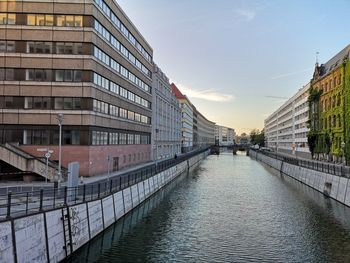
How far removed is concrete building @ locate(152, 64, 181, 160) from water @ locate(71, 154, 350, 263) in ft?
139

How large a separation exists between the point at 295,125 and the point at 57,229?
12469cm

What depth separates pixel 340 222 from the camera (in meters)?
32.9

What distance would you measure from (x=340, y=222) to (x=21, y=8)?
42530 mm

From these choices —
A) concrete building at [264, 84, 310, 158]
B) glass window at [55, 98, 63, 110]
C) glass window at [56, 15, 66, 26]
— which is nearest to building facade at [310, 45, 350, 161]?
concrete building at [264, 84, 310, 158]

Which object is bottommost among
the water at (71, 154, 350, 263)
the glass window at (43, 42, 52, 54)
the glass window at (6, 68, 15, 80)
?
the water at (71, 154, 350, 263)

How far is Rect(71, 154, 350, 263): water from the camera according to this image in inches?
927

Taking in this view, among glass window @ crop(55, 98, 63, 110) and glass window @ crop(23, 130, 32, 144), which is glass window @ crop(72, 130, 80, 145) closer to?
glass window @ crop(55, 98, 63, 110)

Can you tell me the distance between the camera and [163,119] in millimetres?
102188

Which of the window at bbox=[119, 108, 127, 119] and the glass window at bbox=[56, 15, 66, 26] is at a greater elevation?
the glass window at bbox=[56, 15, 66, 26]

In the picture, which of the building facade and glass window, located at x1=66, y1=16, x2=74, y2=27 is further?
the building facade

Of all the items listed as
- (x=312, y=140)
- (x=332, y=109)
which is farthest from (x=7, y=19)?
(x=312, y=140)

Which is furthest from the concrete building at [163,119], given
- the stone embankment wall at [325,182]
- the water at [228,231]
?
the water at [228,231]

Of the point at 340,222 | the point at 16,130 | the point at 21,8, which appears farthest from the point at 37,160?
the point at 340,222

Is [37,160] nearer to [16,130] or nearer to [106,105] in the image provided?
[16,130]
